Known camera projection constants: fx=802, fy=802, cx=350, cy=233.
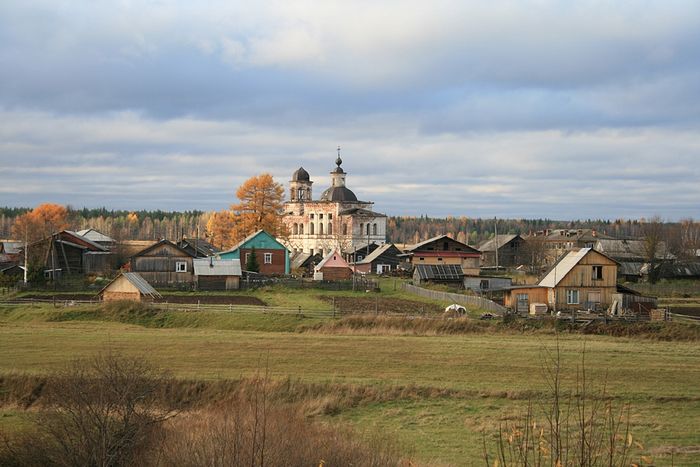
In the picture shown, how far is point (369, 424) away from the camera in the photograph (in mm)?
20594

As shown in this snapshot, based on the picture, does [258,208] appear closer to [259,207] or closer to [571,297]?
[259,207]

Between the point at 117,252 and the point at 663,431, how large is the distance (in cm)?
5953

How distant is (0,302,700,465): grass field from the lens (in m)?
20.0

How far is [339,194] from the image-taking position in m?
90.9

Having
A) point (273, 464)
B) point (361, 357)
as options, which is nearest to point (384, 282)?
point (361, 357)

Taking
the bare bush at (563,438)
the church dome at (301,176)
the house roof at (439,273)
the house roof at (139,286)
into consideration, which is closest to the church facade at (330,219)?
the church dome at (301,176)

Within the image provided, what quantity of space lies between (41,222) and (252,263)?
51313mm

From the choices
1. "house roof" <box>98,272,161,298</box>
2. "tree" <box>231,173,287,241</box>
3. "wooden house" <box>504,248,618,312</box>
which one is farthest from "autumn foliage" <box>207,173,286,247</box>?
"wooden house" <box>504,248,618,312</box>

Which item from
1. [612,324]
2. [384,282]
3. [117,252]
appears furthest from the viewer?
[117,252]

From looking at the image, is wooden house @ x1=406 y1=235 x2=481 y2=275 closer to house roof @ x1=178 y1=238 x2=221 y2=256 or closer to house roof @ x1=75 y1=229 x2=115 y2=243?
house roof @ x1=178 y1=238 x2=221 y2=256

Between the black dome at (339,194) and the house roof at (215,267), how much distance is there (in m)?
38.3

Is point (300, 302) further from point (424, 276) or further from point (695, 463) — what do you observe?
point (695, 463)

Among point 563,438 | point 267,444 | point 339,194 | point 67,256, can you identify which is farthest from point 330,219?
point 267,444

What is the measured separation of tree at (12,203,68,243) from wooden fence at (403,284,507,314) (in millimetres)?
43502
